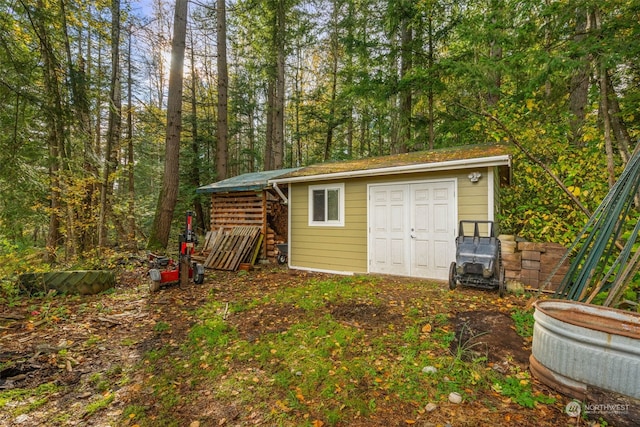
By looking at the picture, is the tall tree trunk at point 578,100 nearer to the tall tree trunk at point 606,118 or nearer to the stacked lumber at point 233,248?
the tall tree trunk at point 606,118

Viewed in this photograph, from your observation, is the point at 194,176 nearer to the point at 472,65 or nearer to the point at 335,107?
the point at 335,107

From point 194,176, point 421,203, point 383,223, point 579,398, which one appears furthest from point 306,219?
point 194,176

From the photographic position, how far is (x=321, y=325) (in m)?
3.81

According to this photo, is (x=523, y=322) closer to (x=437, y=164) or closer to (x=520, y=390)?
(x=520, y=390)

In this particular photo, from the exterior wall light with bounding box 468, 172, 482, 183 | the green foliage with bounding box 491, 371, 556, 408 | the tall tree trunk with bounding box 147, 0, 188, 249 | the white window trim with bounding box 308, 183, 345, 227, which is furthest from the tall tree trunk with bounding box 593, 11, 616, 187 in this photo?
the tall tree trunk with bounding box 147, 0, 188, 249

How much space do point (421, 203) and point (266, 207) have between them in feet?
15.0

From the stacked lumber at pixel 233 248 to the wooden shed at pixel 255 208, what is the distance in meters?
0.29

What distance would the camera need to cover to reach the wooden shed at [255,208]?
28.2 ft

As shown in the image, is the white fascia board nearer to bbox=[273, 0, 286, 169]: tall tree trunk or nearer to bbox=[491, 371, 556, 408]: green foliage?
bbox=[491, 371, 556, 408]: green foliage

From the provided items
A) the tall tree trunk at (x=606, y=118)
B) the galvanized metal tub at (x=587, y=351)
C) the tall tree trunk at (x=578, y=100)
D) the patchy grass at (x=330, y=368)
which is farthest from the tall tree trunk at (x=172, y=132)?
the tall tree trunk at (x=578, y=100)

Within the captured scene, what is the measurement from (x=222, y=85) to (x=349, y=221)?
27.1 feet

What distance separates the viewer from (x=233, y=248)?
817 cm

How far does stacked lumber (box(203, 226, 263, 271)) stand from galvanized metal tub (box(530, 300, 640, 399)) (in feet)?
21.8

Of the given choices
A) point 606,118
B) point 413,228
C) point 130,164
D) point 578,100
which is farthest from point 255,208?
point 578,100
